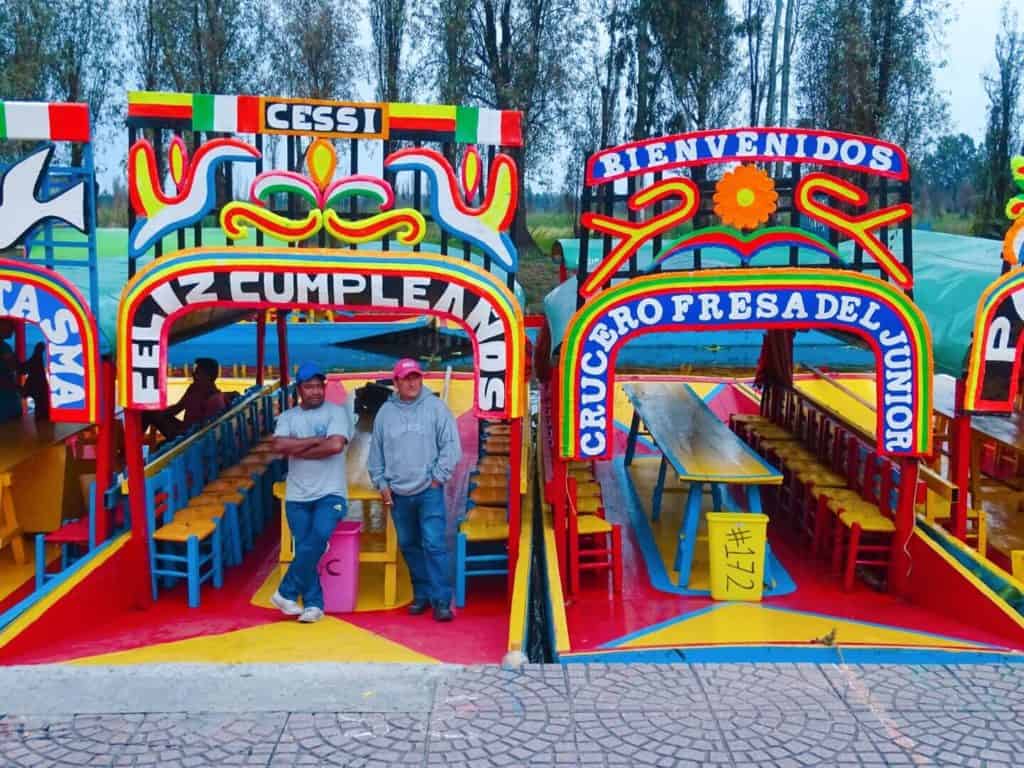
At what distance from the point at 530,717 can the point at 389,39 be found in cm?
3115

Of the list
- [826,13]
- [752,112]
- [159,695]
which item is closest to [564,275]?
[159,695]

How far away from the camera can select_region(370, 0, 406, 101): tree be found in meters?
32.5

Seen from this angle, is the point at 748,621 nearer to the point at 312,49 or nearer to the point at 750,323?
the point at 750,323

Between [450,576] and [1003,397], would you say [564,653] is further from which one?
[1003,397]

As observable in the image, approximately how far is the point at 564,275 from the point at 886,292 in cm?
A: 553

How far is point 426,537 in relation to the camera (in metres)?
6.67

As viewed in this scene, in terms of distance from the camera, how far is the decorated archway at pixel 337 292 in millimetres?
6793

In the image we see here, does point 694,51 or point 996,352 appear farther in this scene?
point 694,51

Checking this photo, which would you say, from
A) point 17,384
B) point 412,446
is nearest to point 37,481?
point 17,384

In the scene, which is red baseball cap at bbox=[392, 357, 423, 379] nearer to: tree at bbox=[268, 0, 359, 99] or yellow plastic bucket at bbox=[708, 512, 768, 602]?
yellow plastic bucket at bbox=[708, 512, 768, 602]

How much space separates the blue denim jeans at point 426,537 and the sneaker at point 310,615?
66 cm

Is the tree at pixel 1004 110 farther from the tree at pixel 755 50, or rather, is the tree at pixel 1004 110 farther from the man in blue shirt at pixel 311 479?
the man in blue shirt at pixel 311 479

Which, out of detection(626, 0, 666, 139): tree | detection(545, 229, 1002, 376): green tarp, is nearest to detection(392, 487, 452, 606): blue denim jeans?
detection(545, 229, 1002, 376): green tarp

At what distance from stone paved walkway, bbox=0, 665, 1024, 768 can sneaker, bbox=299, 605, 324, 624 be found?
5.53 feet
